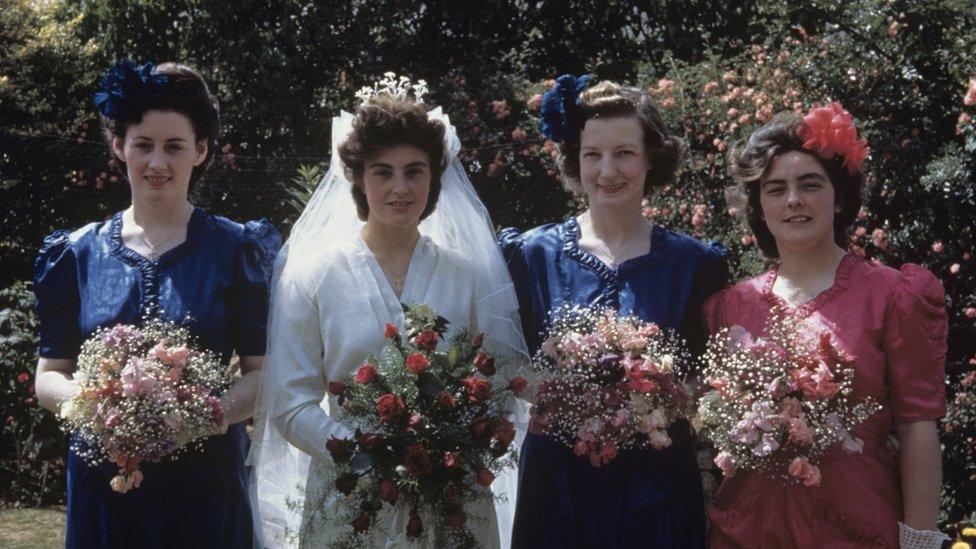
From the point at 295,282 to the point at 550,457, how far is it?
3.39 feet

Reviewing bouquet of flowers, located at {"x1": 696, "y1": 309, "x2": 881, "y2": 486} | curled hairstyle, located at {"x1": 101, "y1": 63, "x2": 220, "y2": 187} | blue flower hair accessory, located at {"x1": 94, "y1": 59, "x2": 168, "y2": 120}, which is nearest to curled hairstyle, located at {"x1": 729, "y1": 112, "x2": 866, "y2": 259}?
bouquet of flowers, located at {"x1": 696, "y1": 309, "x2": 881, "y2": 486}

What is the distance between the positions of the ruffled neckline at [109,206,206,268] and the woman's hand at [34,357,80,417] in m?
0.42

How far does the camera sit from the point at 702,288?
3.93 metres

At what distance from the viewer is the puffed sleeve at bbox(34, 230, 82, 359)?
12.6ft

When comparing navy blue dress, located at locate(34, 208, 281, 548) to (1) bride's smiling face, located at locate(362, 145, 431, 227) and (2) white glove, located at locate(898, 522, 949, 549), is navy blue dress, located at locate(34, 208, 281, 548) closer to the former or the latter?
(1) bride's smiling face, located at locate(362, 145, 431, 227)

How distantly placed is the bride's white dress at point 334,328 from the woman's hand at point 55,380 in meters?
0.70

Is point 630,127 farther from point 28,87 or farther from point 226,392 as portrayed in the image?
point 28,87

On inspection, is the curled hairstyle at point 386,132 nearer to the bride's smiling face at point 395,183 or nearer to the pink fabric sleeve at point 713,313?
the bride's smiling face at point 395,183

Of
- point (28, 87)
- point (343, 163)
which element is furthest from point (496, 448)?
point (28, 87)

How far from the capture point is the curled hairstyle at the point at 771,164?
3682mm

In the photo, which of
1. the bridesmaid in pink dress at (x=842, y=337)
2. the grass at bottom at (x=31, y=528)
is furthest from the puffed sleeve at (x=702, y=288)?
the grass at bottom at (x=31, y=528)

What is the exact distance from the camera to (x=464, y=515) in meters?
3.23

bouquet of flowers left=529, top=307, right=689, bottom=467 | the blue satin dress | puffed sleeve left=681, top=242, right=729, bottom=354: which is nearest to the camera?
bouquet of flowers left=529, top=307, right=689, bottom=467

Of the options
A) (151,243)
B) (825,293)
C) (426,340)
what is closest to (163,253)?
(151,243)
